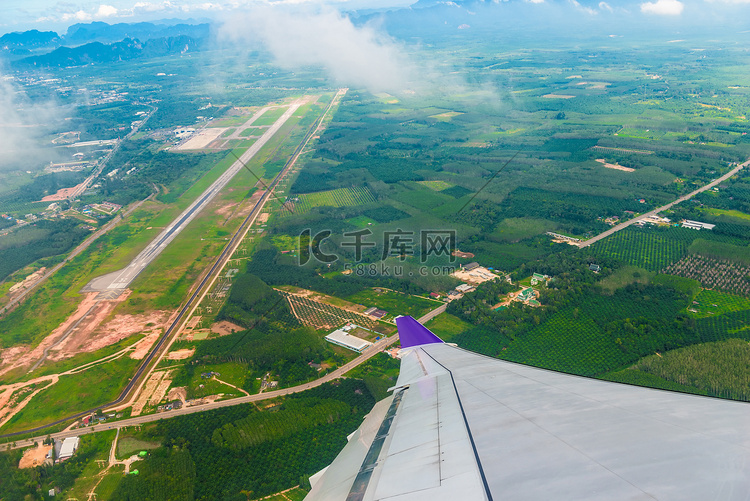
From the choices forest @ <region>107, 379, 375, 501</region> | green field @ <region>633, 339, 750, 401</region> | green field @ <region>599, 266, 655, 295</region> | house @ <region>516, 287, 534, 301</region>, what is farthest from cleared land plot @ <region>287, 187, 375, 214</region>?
green field @ <region>633, 339, 750, 401</region>

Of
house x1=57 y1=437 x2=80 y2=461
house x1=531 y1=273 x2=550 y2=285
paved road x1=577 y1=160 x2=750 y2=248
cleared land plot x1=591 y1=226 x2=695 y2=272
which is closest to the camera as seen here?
house x1=57 y1=437 x2=80 y2=461

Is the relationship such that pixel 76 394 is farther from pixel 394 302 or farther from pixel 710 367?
pixel 710 367

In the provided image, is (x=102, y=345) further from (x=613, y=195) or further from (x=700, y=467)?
(x=613, y=195)

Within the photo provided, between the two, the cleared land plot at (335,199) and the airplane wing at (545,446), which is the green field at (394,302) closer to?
the cleared land plot at (335,199)

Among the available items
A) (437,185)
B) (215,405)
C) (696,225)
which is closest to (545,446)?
(215,405)

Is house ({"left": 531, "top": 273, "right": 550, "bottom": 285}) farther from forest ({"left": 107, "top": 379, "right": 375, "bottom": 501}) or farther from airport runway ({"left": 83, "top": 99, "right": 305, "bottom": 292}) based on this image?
airport runway ({"left": 83, "top": 99, "right": 305, "bottom": 292})

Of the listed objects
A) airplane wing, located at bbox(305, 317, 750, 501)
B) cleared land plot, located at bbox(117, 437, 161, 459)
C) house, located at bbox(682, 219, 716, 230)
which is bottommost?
cleared land plot, located at bbox(117, 437, 161, 459)
